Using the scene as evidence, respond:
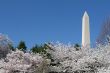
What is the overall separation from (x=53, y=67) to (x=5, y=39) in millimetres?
3869

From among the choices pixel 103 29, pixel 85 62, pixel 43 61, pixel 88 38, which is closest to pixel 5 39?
pixel 43 61

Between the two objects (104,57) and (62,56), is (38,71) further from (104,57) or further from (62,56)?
(104,57)

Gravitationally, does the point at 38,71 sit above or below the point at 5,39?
below

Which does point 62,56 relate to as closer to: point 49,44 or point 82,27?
point 49,44

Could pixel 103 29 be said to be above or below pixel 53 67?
above

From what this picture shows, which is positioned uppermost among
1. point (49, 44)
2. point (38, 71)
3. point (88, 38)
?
point (88, 38)

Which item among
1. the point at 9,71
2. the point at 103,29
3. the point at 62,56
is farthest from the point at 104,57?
the point at 103,29

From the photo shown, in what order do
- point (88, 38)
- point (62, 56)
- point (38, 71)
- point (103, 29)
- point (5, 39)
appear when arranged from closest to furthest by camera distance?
point (38, 71)
point (62, 56)
point (5, 39)
point (88, 38)
point (103, 29)

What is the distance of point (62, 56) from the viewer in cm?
1463

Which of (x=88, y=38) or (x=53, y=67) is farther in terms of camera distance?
(x=88, y=38)

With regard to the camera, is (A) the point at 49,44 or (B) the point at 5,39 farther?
(B) the point at 5,39

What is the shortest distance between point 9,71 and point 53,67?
178 centimetres

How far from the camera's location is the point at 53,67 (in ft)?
46.1

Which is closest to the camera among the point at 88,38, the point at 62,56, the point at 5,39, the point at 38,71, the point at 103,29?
the point at 38,71
